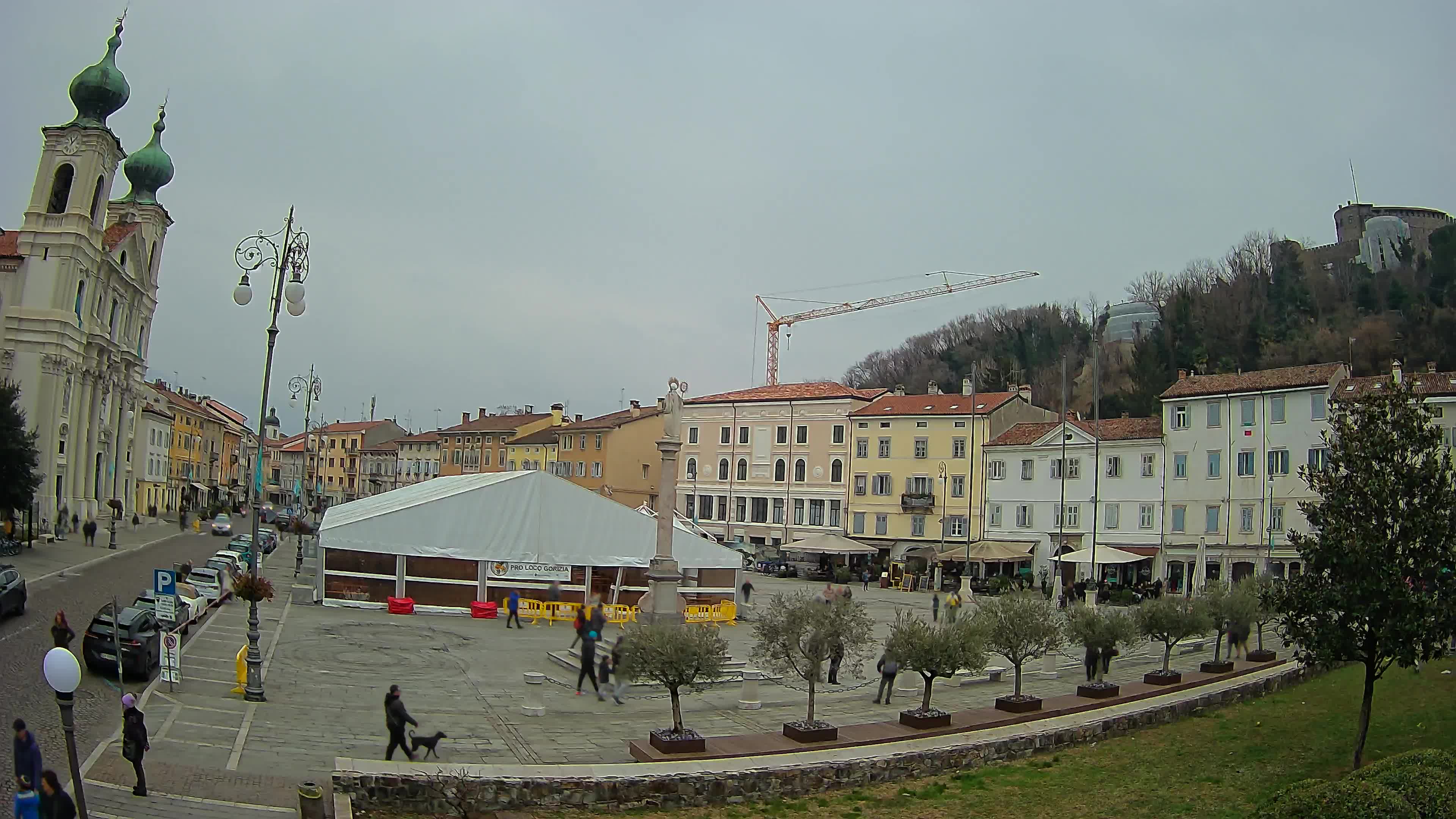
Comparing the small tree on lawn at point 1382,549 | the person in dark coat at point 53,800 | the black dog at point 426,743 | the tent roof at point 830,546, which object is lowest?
the black dog at point 426,743

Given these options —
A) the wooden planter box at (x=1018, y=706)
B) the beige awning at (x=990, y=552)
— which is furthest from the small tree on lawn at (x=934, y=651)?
the beige awning at (x=990, y=552)

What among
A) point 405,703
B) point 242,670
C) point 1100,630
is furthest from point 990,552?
point 242,670

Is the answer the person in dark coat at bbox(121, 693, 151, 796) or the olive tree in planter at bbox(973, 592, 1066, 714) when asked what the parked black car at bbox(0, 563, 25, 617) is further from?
the olive tree in planter at bbox(973, 592, 1066, 714)

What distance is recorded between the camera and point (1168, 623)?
2367cm

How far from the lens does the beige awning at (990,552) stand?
54.0m

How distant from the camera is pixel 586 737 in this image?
58.9 ft

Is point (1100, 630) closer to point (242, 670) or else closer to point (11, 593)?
point (242, 670)

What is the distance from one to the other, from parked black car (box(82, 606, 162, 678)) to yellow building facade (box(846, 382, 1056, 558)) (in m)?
45.8

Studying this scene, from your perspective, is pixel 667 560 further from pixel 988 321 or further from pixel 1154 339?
pixel 988 321

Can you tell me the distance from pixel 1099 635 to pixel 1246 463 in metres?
31.9

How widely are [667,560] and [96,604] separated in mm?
16463

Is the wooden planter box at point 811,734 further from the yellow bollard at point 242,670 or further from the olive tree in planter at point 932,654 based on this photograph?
the yellow bollard at point 242,670

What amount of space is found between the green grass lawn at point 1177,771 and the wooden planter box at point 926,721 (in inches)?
61.9

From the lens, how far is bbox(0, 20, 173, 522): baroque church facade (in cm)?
5694
